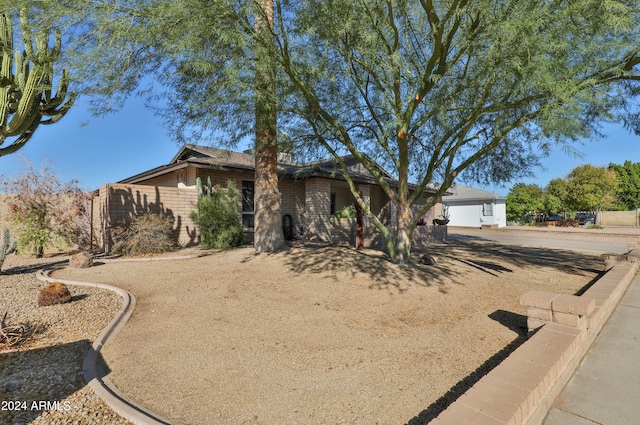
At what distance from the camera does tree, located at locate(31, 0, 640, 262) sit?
5824 mm

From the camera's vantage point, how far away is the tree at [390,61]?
5.82 m

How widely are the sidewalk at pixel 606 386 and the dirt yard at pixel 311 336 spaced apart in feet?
2.39

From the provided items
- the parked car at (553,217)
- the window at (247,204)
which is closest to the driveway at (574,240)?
the window at (247,204)

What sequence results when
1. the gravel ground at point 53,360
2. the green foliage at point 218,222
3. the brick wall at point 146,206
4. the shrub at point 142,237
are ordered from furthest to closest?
1. the green foliage at point 218,222
2. the brick wall at point 146,206
3. the shrub at point 142,237
4. the gravel ground at point 53,360

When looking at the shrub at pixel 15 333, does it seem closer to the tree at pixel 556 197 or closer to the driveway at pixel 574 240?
the driveway at pixel 574 240

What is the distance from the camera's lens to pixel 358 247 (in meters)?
11.7

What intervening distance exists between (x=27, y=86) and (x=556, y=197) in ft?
150

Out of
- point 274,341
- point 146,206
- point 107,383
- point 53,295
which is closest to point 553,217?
point 146,206

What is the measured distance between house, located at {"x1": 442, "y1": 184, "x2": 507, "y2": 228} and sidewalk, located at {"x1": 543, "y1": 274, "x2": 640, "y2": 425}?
31.1 meters

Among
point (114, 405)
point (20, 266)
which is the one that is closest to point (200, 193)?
point (20, 266)

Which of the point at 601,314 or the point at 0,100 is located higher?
the point at 0,100

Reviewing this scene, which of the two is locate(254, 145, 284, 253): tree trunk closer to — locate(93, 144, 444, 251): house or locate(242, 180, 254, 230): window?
locate(93, 144, 444, 251): house

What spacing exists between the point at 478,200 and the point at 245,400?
1469 inches

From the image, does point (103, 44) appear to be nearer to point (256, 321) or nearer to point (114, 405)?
point (256, 321)
